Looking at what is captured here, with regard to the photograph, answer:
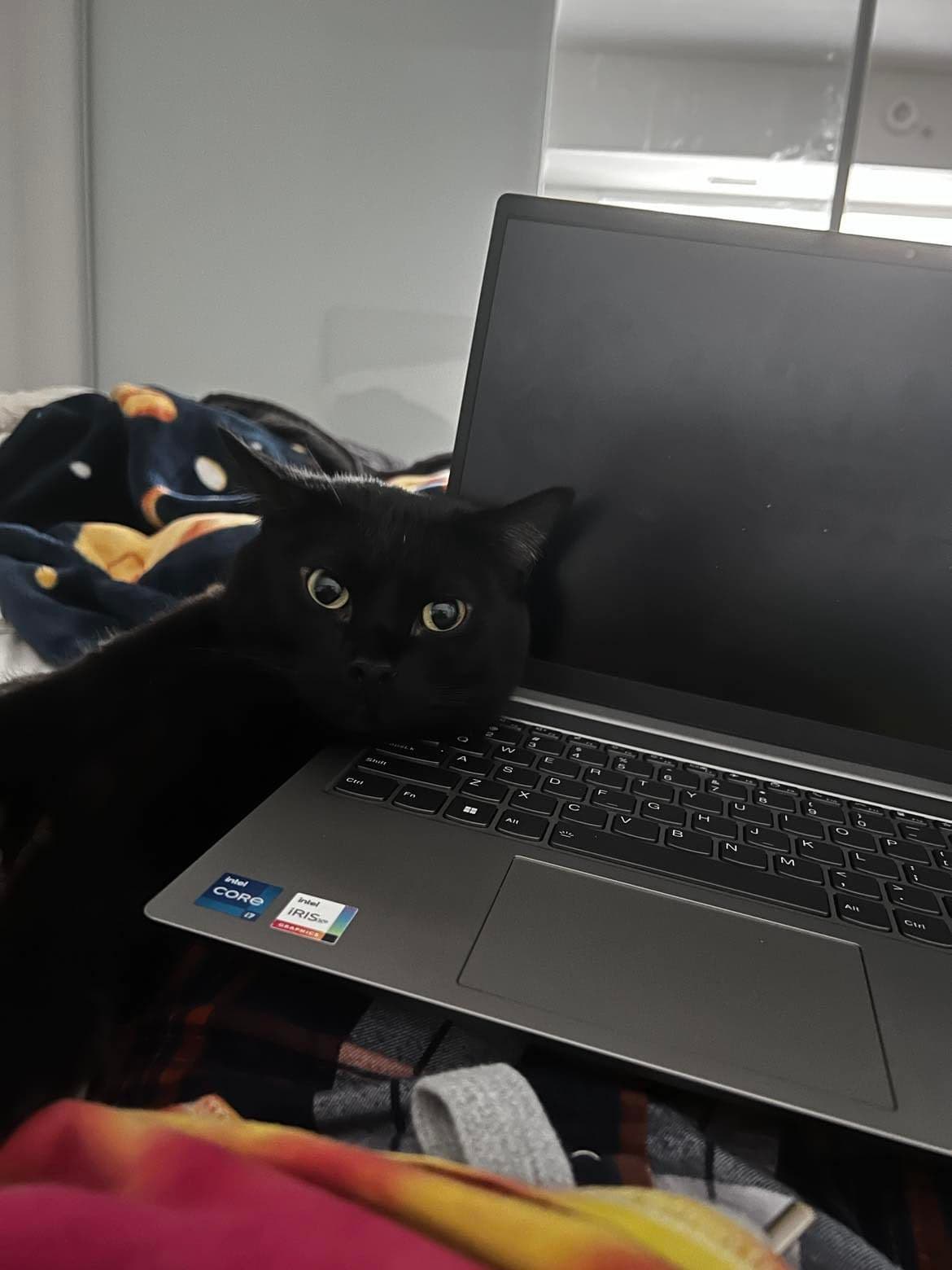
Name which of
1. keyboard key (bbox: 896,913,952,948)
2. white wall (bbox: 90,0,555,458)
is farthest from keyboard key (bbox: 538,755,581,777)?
white wall (bbox: 90,0,555,458)

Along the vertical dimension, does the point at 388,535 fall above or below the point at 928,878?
above

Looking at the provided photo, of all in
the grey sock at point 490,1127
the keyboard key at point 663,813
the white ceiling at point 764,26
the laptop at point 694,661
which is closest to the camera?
the grey sock at point 490,1127

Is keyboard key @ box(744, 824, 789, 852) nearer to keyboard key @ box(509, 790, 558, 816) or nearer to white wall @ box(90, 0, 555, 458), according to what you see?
keyboard key @ box(509, 790, 558, 816)

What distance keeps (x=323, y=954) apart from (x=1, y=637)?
0.62 m

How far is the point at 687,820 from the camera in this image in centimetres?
54

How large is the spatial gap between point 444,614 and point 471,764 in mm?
123

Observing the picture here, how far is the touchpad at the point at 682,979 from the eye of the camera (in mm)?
358

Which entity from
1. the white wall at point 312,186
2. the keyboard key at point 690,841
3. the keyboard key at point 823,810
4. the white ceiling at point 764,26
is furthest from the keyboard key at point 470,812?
the white ceiling at point 764,26

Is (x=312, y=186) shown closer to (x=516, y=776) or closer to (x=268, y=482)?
(x=268, y=482)

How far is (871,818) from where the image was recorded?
0.58 m

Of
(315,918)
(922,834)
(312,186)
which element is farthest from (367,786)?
(312,186)

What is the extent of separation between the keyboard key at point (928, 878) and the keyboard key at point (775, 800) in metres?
0.08

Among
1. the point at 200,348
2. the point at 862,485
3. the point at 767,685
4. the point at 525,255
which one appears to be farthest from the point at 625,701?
the point at 200,348

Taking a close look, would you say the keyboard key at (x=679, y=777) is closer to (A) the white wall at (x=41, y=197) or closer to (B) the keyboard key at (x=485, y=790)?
(B) the keyboard key at (x=485, y=790)
